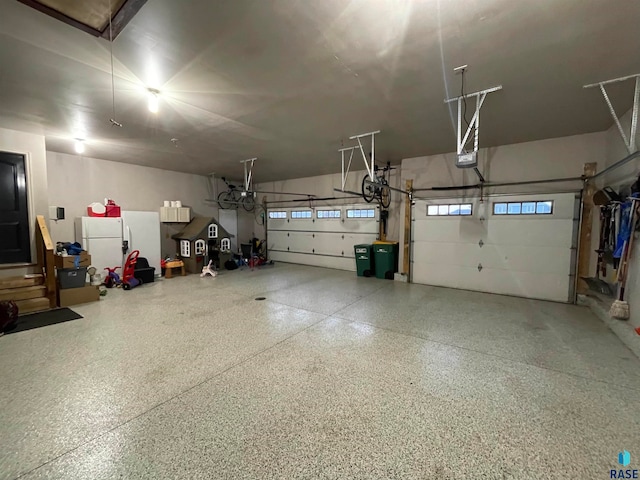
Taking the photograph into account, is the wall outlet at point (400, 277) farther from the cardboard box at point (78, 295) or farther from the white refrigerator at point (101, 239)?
the white refrigerator at point (101, 239)

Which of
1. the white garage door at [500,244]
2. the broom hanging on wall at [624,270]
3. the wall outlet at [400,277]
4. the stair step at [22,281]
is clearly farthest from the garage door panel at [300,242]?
the broom hanging on wall at [624,270]

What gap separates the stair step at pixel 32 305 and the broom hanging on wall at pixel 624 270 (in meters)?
8.27

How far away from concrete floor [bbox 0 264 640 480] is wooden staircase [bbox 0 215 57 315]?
1.21 m

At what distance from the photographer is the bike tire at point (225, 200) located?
900 centimetres

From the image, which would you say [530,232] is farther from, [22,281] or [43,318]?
[22,281]

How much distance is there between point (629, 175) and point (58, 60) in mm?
6603

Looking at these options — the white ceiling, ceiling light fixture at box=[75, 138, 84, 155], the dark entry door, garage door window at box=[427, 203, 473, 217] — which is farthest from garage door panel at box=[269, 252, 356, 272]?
the dark entry door

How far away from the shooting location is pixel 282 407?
196 cm

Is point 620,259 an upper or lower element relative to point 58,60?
lower

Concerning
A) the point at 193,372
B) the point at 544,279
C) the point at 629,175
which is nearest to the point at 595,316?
the point at 544,279

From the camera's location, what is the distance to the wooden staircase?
13.3 feet

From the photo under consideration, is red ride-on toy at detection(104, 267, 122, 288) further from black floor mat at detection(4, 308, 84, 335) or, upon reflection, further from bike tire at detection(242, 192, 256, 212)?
bike tire at detection(242, 192, 256, 212)

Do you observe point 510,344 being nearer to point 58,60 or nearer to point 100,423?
point 100,423

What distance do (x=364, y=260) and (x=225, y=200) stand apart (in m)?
5.26
